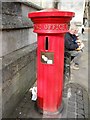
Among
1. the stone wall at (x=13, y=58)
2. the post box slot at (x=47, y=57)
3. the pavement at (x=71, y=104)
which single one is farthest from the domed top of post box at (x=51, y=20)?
the pavement at (x=71, y=104)

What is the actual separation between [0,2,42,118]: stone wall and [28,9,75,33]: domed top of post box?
0.45m

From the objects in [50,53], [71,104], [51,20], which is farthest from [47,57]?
[71,104]

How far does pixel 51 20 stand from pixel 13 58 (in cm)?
75

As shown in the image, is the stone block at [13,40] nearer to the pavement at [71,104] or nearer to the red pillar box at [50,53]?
the red pillar box at [50,53]

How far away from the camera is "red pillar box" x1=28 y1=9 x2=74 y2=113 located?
2373 mm

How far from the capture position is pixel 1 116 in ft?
8.00

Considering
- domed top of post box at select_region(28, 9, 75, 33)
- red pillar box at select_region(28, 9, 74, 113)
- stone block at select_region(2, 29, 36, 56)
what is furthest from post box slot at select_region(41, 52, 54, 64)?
stone block at select_region(2, 29, 36, 56)

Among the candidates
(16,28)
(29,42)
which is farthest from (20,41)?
(29,42)

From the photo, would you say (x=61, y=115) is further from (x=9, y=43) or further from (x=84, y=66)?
(x=84, y=66)

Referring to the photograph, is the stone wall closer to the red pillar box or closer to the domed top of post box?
the red pillar box

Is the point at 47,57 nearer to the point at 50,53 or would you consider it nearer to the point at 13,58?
the point at 50,53

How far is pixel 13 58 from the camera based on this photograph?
266 cm

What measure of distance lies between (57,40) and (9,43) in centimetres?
71

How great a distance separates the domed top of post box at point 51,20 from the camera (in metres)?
2.32
